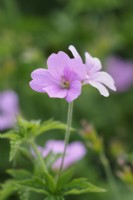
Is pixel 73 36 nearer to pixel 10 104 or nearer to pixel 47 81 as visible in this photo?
pixel 10 104

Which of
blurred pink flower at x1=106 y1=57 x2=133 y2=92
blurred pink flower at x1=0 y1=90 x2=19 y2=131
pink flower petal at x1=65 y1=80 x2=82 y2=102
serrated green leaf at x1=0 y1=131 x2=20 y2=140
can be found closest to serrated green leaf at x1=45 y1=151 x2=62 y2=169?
serrated green leaf at x1=0 y1=131 x2=20 y2=140

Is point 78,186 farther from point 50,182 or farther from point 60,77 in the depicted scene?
point 60,77

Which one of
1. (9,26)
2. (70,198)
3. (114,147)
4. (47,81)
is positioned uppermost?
(9,26)

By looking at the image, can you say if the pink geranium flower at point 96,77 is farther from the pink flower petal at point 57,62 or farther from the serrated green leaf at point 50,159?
the serrated green leaf at point 50,159

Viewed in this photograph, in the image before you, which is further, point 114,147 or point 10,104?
point 10,104

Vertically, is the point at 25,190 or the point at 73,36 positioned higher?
the point at 73,36

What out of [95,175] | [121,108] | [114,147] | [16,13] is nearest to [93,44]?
[121,108]

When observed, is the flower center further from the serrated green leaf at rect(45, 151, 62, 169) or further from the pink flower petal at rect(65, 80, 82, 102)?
the serrated green leaf at rect(45, 151, 62, 169)
